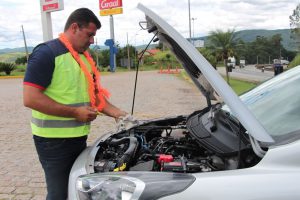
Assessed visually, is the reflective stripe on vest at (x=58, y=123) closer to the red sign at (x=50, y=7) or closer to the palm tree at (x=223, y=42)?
the red sign at (x=50, y=7)

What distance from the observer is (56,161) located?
3182 mm

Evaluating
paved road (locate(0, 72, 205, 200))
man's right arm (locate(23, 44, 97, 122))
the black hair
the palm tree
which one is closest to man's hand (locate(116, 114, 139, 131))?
man's right arm (locate(23, 44, 97, 122))

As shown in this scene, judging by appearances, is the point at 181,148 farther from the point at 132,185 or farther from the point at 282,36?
the point at 282,36

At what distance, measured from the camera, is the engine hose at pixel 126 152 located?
2.72 m

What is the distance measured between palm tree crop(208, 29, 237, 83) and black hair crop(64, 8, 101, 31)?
23247 mm

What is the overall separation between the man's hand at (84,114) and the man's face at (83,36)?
0.46m

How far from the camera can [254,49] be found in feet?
356

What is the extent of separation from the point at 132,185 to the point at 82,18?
4.67 feet

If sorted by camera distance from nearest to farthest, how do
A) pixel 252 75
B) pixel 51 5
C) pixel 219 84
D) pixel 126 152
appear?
pixel 219 84 → pixel 126 152 → pixel 51 5 → pixel 252 75

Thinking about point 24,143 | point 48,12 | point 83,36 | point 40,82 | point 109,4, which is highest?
point 109,4

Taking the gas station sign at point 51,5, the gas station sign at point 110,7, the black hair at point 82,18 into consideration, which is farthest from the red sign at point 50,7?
the gas station sign at point 110,7

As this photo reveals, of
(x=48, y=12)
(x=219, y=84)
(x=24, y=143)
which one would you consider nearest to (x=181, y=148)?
(x=219, y=84)

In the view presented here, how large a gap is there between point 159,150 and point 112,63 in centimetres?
4567

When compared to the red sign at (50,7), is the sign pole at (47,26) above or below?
below
